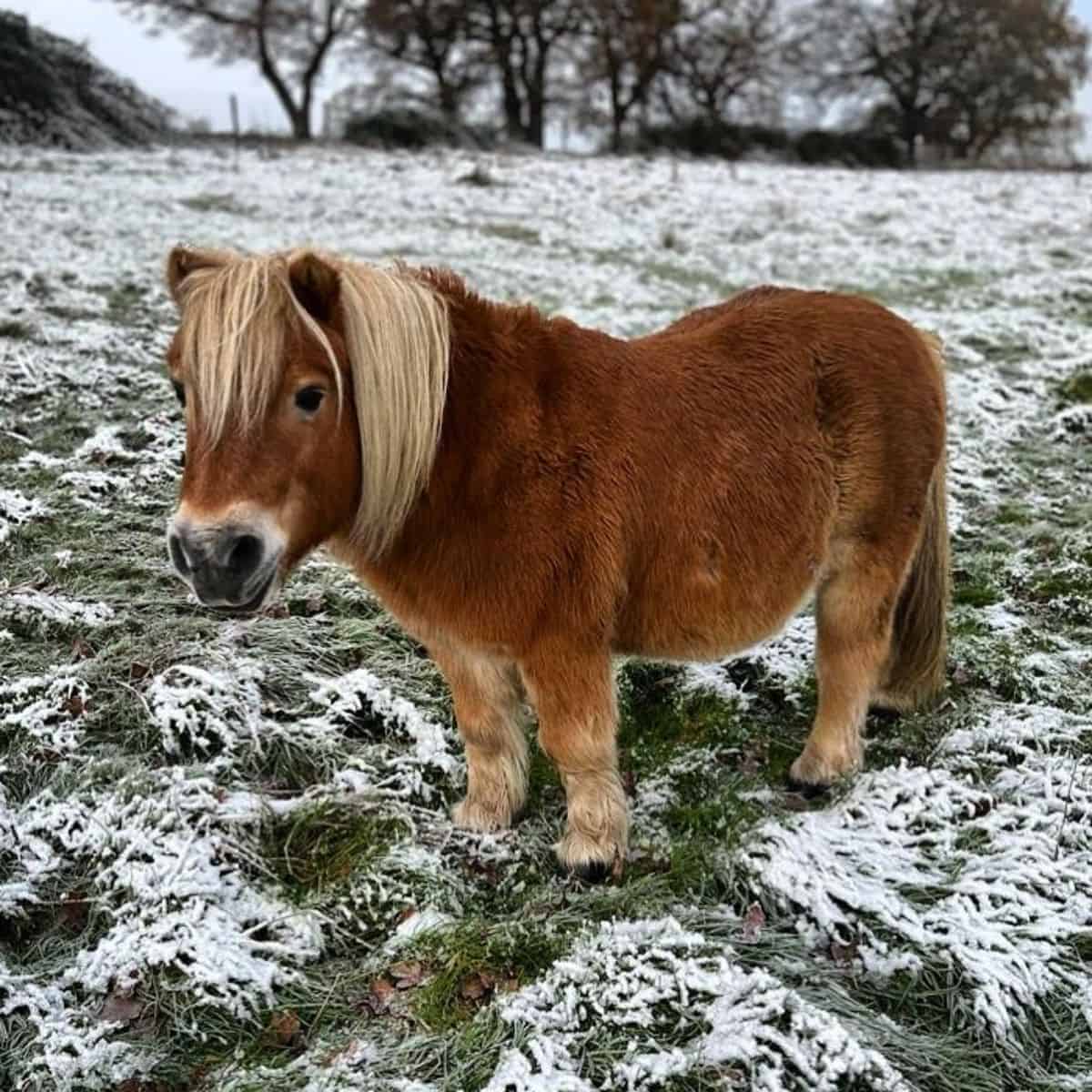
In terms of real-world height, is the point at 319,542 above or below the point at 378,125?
below

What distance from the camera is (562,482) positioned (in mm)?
2650

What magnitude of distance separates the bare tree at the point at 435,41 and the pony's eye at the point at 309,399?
26.9 meters

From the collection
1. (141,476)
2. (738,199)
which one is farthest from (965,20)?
(141,476)

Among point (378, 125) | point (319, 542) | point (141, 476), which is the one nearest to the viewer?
point (319, 542)

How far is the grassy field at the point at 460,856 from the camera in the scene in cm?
238

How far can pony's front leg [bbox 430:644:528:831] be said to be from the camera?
2.98m

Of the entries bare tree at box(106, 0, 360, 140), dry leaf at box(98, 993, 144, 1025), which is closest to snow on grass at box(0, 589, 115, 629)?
dry leaf at box(98, 993, 144, 1025)

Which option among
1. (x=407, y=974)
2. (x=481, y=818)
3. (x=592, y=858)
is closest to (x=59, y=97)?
(x=481, y=818)

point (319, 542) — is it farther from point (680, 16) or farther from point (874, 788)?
point (680, 16)

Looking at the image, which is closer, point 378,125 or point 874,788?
point 874,788

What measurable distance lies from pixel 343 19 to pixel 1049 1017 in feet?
101

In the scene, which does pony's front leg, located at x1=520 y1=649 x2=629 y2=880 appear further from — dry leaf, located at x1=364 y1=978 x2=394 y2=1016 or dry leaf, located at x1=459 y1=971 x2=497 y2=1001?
dry leaf, located at x1=364 y1=978 x2=394 y2=1016

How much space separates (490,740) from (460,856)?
40 cm

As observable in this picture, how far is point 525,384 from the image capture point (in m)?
2.67
